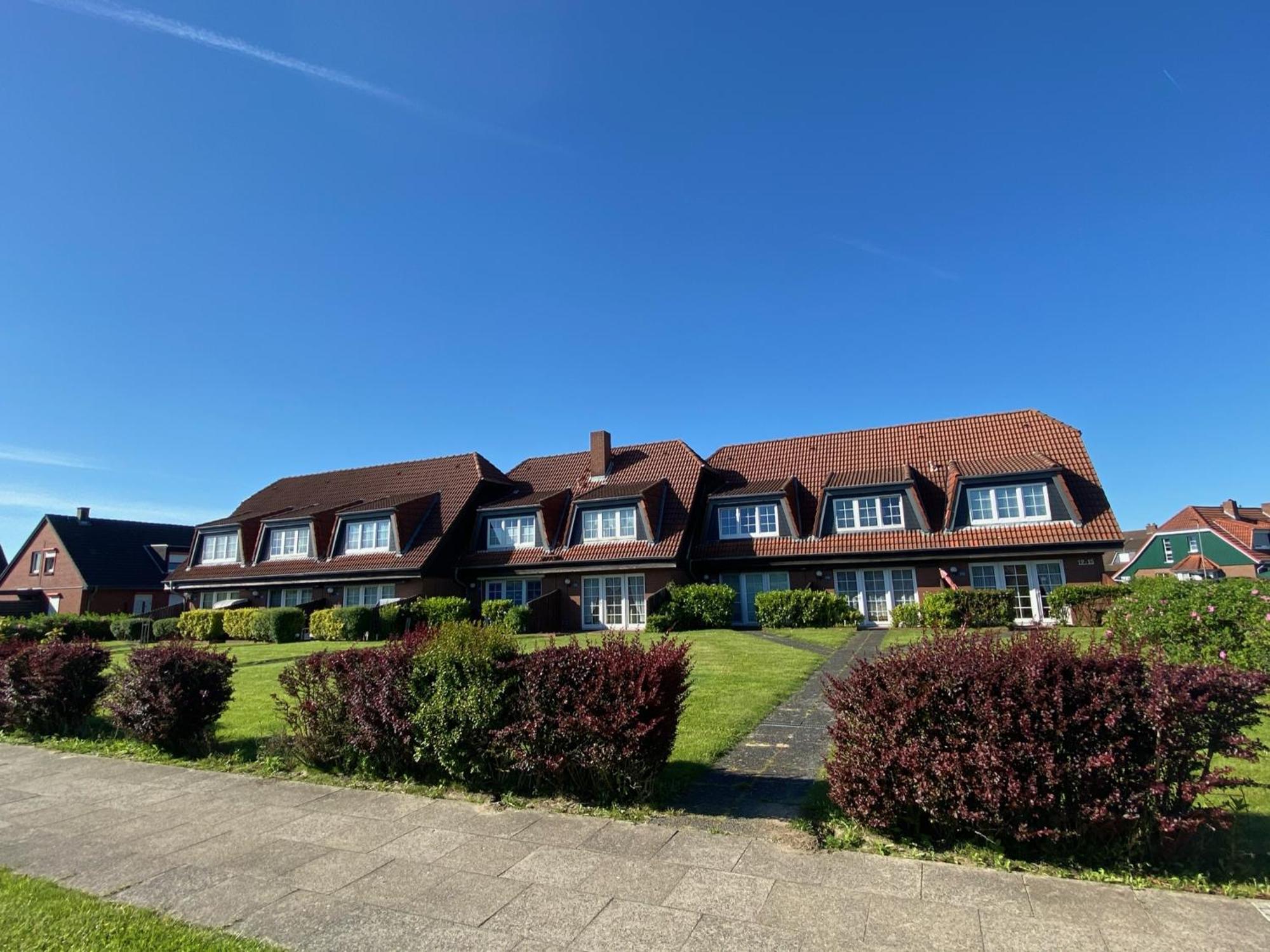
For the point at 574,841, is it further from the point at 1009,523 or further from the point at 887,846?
the point at 1009,523

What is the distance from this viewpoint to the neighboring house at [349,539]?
96.4ft

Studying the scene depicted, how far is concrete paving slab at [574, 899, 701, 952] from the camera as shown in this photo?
12.7 feet

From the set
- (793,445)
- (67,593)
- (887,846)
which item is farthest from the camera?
(67,593)

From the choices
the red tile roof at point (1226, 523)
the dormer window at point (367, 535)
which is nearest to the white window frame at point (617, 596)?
the dormer window at point (367, 535)

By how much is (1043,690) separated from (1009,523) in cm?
2207

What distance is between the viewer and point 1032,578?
23.6 metres

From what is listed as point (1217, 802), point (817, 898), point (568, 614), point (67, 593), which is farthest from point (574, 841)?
point (67, 593)

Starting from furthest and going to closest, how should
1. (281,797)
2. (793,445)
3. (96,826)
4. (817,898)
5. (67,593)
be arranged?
(67,593) → (793,445) → (281,797) → (96,826) → (817,898)

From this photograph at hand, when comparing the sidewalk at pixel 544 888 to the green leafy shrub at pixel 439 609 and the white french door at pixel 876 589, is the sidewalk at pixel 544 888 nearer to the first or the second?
the green leafy shrub at pixel 439 609

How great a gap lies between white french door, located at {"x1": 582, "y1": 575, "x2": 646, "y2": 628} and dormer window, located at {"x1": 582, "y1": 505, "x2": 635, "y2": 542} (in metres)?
1.56

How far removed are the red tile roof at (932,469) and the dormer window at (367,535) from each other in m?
13.8

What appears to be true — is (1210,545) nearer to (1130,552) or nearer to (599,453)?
(1130,552)

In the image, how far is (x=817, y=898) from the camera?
4336 mm

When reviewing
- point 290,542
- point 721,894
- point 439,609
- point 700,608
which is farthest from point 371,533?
point 721,894
